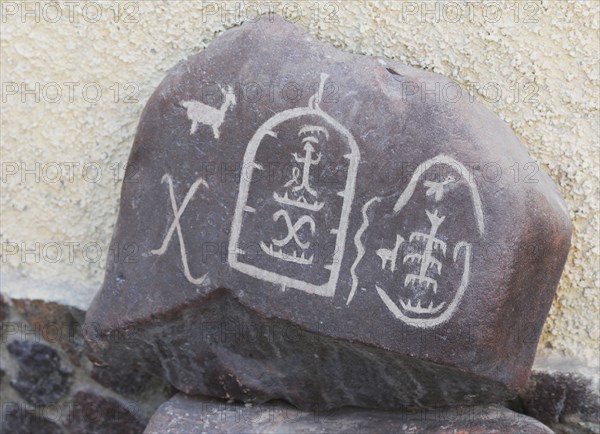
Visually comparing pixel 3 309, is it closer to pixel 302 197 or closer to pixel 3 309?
pixel 3 309

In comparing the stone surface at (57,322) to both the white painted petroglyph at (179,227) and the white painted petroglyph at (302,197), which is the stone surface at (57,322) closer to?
the white painted petroglyph at (179,227)

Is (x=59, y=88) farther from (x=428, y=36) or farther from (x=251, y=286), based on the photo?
(x=428, y=36)

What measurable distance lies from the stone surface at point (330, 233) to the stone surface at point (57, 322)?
0.21 metres

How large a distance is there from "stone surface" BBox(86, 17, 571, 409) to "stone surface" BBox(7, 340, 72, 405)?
10.9 inches

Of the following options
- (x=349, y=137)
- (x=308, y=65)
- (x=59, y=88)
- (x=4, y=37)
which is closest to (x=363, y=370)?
(x=349, y=137)

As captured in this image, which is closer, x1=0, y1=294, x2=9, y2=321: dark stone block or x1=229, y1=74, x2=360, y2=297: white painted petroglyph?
x1=229, y1=74, x2=360, y2=297: white painted petroglyph

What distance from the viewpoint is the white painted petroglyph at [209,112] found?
→ 1550 mm

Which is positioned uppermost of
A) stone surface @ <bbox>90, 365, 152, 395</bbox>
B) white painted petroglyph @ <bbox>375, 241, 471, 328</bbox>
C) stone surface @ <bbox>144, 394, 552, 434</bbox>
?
white painted petroglyph @ <bbox>375, 241, 471, 328</bbox>

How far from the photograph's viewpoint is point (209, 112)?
1561 mm

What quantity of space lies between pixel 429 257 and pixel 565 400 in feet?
1.60

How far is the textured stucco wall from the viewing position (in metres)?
1.62

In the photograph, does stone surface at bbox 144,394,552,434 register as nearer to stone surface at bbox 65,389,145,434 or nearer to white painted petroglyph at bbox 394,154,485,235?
stone surface at bbox 65,389,145,434

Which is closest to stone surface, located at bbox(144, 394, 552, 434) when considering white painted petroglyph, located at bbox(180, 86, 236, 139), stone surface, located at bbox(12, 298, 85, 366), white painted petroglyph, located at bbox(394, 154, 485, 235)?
stone surface, located at bbox(12, 298, 85, 366)

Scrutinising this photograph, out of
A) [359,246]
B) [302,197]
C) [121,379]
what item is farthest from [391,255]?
[121,379]
